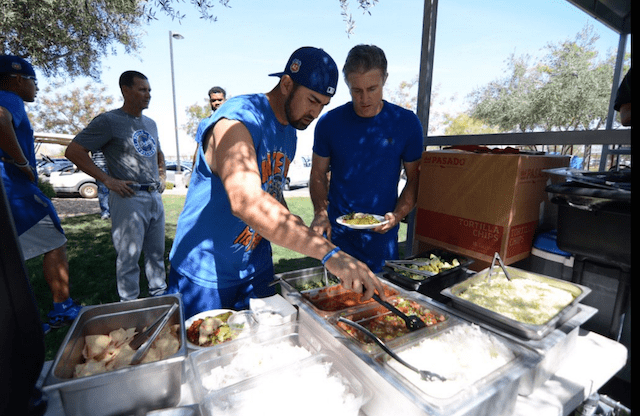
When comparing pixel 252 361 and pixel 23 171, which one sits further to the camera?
pixel 23 171

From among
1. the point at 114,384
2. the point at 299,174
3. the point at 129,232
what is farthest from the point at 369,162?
the point at 299,174

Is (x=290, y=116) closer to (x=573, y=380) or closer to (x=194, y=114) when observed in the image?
(x=573, y=380)

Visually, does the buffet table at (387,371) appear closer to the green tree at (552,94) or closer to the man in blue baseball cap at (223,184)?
the man in blue baseball cap at (223,184)

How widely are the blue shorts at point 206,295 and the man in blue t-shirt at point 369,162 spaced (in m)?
0.91

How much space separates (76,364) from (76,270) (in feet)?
17.7

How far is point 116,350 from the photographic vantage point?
4.00ft

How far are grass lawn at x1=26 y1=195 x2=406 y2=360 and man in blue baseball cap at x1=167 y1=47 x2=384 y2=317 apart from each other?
4.73 feet

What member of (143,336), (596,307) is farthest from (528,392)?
(143,336)

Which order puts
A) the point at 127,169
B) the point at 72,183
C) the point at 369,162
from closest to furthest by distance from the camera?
the point at 369,162 → the point at 127,169 → the point at 72,183

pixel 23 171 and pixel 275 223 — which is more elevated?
pixel 23 171

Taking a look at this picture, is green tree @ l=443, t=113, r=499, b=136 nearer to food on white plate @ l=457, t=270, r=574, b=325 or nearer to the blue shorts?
food on white plate @ l=457, t=270, r=574, b=325

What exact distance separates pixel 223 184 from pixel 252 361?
0.78m

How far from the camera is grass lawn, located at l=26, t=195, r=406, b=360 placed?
4207mm

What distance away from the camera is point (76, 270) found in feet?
17.8
